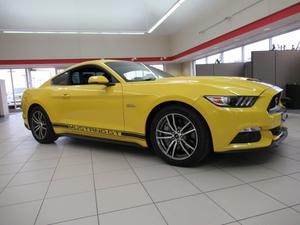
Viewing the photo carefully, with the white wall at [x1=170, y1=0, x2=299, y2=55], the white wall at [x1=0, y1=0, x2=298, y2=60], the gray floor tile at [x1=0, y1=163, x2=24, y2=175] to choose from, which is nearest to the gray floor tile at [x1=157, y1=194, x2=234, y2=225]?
the gray floor tile at [x1=0, y1=163, x2=24, y2=175]

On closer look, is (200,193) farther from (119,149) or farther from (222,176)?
(119,149)

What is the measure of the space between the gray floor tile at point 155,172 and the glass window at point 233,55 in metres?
→ 8.13

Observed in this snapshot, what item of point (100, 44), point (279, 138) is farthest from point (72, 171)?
point (100, 44)

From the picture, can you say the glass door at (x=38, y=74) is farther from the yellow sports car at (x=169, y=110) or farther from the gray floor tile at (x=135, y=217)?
the gray floor tile at (x=135, y=217)

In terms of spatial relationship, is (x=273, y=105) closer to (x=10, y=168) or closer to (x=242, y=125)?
(x=242, y=125)

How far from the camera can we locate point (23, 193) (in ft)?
6.23

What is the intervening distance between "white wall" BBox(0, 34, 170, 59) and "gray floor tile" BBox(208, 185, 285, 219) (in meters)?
11.2

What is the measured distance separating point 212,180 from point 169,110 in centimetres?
74

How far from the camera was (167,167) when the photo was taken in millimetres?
2270

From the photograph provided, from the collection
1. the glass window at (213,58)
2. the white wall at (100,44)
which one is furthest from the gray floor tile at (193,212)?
the glass window at (213,58)

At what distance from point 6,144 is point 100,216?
315cm

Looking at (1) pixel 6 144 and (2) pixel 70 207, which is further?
(1) pixel 6 144

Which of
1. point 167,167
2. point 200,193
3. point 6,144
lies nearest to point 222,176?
point 200,193

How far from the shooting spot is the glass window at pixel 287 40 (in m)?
6.80
